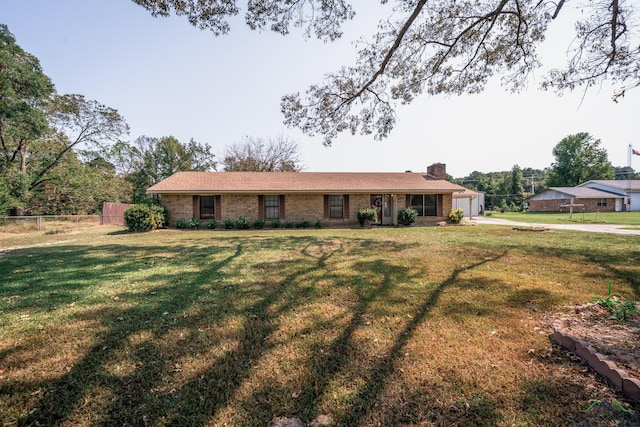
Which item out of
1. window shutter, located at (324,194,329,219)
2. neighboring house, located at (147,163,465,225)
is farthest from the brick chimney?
window shutter, located at (324,194,329,219)

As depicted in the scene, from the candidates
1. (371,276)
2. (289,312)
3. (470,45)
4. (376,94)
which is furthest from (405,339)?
(470,45)

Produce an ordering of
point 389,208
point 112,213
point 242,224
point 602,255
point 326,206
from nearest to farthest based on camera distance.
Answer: point 602,255 → point 242,224 → point 326,206 → point 389,208 → point 112,213

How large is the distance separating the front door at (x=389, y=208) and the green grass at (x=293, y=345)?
12.3m

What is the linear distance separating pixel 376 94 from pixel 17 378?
1032cm

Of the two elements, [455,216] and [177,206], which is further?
[455,216]

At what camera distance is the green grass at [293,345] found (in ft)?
6.81

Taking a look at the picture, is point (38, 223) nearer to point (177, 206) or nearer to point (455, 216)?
point (177, 206)

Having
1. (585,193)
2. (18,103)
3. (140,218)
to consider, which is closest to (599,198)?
(585,193)

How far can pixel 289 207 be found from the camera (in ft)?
57.4

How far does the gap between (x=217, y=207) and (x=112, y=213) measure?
11989mm

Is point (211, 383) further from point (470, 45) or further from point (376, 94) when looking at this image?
point (470, 45)

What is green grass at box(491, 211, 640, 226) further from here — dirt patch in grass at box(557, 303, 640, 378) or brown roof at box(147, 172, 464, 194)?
dirt patch in grass at box(557, 303, 640, 378)

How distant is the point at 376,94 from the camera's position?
378 inches

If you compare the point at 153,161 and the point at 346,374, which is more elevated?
the point at 153,161
